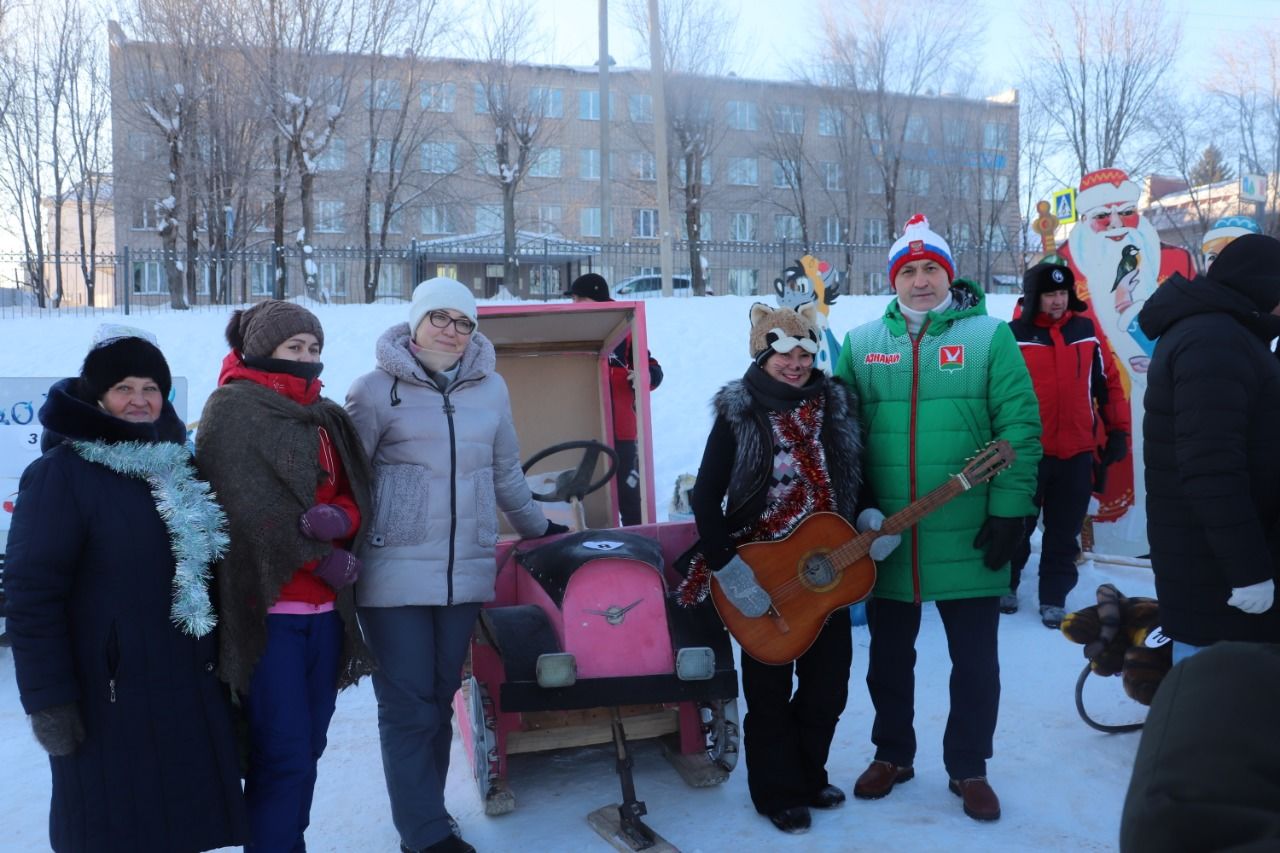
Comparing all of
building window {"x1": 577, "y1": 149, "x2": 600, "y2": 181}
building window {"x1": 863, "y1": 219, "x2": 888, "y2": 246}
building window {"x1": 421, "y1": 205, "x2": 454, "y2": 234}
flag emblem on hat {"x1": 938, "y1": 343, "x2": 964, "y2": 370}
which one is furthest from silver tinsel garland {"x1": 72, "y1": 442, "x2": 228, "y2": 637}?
building window {"x1": 577, "y1": 149, "x2": 600, "y2": 181}

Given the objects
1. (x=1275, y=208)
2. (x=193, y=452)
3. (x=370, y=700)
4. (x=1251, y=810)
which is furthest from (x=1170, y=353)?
(x=1275, y=208)

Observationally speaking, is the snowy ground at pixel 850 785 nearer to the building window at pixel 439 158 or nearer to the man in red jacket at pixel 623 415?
the man in red jacket at pixel 623 415

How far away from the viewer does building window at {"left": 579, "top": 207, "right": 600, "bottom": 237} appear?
36.6m

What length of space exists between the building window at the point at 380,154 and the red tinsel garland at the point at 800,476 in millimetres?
22184

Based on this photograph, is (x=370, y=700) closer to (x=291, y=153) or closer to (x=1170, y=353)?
(x=1170, y=353)

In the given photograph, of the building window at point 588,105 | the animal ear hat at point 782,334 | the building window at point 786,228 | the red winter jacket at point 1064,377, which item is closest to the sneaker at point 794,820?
the animal ear hat at point 782,334

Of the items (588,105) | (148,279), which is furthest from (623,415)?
(588,105)

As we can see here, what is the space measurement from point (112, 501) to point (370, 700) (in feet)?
8.67

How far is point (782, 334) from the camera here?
340 cm

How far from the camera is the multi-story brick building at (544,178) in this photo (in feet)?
62.6

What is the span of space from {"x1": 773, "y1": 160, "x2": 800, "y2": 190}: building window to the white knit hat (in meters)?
27.8

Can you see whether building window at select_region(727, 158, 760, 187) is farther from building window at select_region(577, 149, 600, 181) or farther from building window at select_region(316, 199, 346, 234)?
building window at select_region(316, 199, 346, 234)

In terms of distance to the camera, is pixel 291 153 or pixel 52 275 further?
pixel 52 275

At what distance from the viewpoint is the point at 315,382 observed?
2.93 meters
